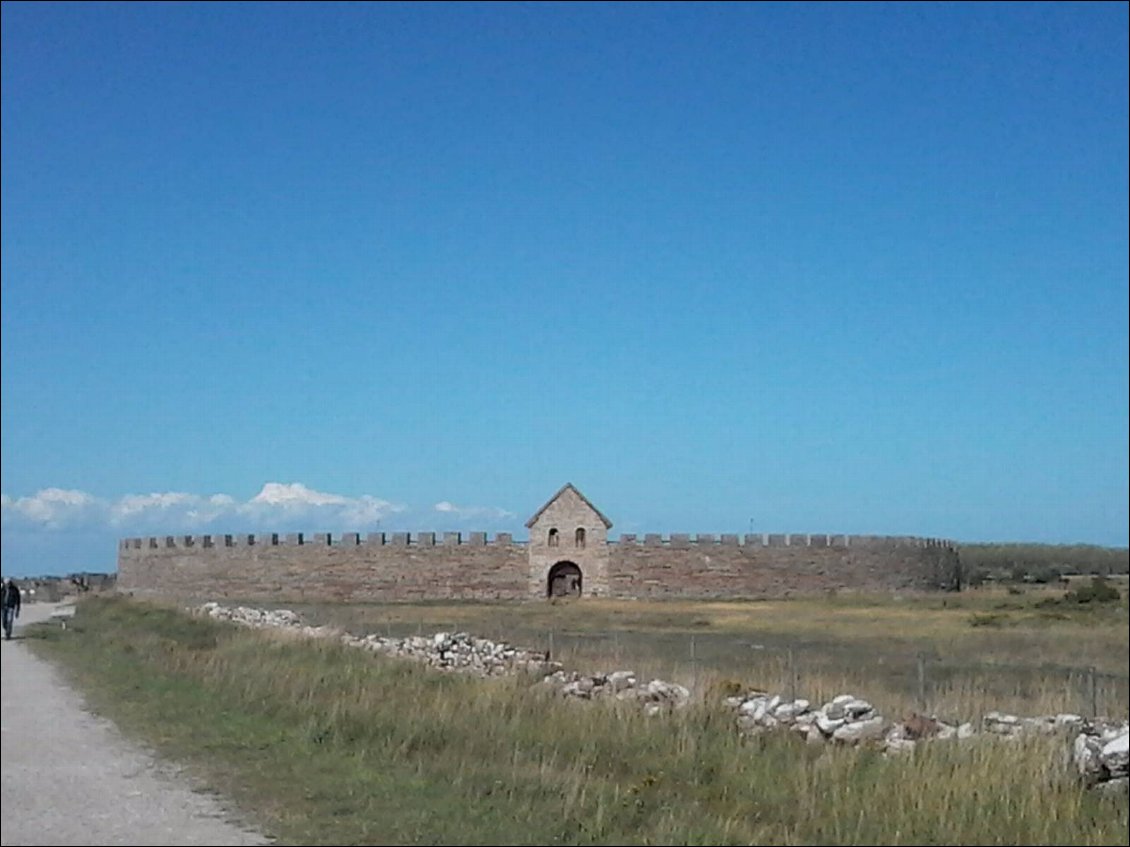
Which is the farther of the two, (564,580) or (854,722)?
(564,580)

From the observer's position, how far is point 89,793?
8.45 meters

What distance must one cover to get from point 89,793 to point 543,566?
37515mm

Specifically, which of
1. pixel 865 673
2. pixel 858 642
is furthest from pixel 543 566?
pixel 865 673

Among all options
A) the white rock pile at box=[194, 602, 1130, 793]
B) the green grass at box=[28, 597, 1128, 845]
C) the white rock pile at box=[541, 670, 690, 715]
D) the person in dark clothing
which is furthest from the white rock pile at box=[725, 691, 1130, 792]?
the person in dark clothing

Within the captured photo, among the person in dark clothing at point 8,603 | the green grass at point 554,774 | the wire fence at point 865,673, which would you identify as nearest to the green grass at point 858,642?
the wire fence at point 865,673

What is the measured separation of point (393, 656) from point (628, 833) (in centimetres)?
1068

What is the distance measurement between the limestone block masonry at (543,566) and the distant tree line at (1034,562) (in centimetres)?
1798

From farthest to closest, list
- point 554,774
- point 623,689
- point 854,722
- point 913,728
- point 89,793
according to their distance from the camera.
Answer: point 623,689
point 854,722
point 913,728
point 554,774
point 89,793

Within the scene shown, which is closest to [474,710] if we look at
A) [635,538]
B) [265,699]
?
[265,699]

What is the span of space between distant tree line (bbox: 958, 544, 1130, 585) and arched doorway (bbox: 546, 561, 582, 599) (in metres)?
22.4

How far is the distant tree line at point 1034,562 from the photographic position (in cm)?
6475

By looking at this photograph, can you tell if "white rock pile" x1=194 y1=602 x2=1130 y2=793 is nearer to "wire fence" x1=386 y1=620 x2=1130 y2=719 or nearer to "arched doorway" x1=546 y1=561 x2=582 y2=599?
"wire fence" x1=386 y1=620 x2=1130 y2=719

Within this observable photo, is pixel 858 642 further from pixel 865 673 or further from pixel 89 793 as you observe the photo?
pixel 89 793

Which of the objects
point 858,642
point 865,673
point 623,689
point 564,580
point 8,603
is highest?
point 8,603
